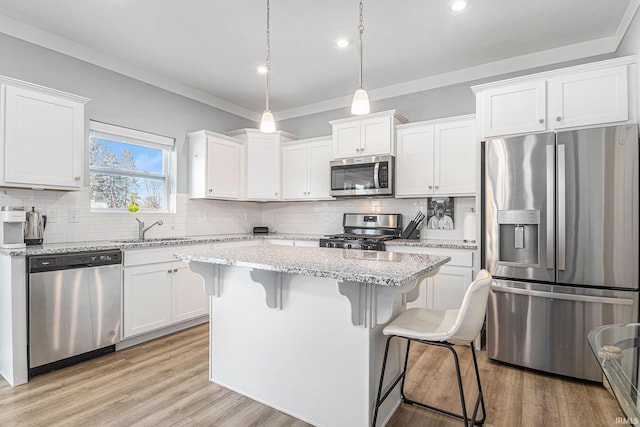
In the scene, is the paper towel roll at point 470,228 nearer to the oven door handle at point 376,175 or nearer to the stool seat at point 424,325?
the oven door handle at point 376,175

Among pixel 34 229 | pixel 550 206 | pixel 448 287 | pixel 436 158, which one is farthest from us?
pixel 436 158

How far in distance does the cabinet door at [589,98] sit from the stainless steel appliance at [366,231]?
1.89m

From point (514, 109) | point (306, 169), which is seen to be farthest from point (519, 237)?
point (306, 169)

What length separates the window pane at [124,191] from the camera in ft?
11.4

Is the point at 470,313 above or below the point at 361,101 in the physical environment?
below

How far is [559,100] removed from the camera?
105 inches

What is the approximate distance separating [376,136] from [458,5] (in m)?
1.57

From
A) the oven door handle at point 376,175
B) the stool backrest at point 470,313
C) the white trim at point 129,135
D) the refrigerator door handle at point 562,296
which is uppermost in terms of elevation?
the white trim at point 129,135

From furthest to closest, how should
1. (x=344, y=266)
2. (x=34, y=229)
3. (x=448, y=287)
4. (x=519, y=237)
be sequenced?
(x=448, y=287), (x=34, y=229), (x=519, y=237), (x=344, y=266)

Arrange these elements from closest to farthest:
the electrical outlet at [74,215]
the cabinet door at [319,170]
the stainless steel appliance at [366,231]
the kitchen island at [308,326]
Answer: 1. the kitchen island at [308,326]
2. the electrical outlet at [74,215]
3. the stainless steel appliance at [366,231]
4. the cabinet door at [319,170]

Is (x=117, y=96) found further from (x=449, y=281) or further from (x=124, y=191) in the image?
(x=449, y=281)

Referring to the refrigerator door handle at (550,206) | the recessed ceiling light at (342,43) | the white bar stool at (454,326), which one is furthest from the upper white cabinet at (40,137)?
the refrigerator door handle at (550,206)

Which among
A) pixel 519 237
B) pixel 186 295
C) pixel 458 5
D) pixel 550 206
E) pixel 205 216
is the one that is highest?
pixel 458 5

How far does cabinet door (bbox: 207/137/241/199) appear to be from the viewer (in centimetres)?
418
